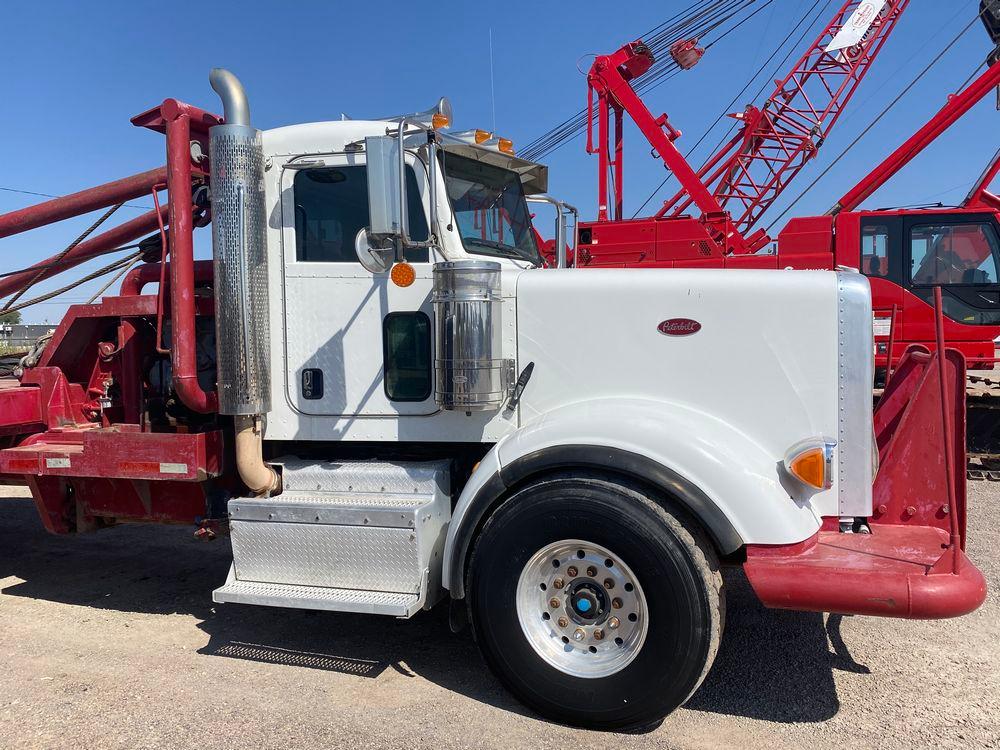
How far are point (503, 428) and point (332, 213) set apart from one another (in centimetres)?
141

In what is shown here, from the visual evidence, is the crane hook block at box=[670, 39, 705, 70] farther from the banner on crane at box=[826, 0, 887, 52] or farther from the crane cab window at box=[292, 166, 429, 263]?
the crane cab window at box=[292, 166, 429, 263]

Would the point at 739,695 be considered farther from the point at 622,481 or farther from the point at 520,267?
the point at 520,267

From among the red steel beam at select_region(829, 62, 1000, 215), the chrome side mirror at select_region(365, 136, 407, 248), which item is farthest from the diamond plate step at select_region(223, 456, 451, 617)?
the red steel beam at select_region(829, 62, 1000, 215)

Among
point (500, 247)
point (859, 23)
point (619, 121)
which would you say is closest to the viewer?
point (500, 247)

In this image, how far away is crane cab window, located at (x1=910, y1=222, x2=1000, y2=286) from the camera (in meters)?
8.98

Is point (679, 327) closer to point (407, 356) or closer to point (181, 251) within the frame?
point (407, 356)

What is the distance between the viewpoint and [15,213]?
5148 millimetres

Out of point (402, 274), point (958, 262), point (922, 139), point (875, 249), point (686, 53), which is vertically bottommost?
point (402, 274)

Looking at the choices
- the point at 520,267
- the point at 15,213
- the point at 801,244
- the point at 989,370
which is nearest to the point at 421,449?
the point at 520,267

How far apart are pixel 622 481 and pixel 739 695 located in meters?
1.21

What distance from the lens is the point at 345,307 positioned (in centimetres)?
386

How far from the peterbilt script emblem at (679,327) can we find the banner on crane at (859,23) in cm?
1443

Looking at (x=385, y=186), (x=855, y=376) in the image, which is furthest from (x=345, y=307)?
(x=855, y=376)

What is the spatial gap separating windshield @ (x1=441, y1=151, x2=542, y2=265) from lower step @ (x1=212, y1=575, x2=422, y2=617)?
Answer: 5.76ft
